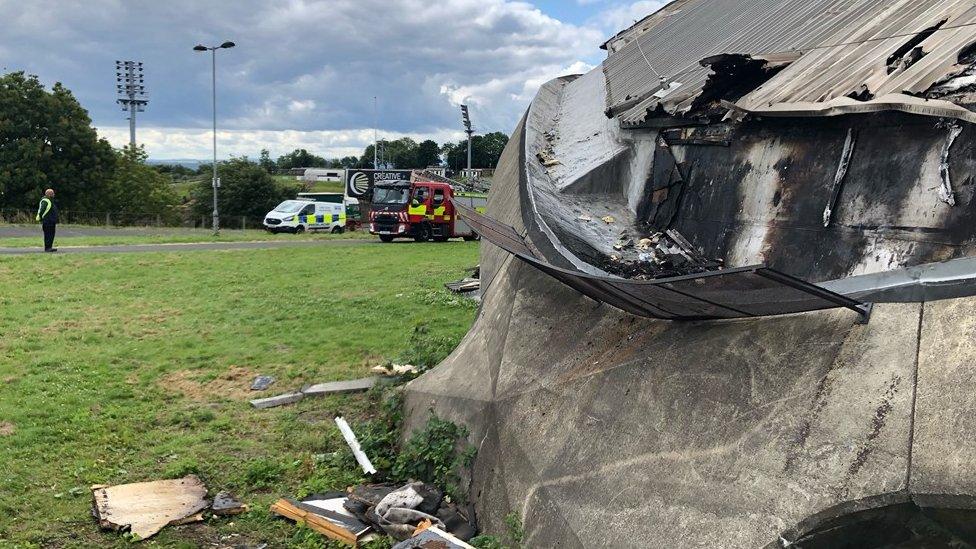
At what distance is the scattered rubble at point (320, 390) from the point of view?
25.3ft

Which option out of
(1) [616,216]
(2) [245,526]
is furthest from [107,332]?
(1) [616,216]

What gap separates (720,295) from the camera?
363 cm

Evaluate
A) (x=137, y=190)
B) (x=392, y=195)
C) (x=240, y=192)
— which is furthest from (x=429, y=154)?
(x=392, y=195)

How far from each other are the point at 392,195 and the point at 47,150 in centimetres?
2462

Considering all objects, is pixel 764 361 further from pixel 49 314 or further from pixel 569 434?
pixel 49 314

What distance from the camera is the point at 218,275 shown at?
1525 cm

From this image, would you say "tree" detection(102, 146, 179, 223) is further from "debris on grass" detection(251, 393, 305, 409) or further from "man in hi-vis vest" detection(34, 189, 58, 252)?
"debris on grass" detection(251, 393, 305, 409)

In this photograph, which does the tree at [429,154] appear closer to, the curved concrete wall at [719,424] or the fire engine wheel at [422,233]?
the fire engine wheel at [422,233]

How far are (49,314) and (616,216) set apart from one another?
30.0 ft

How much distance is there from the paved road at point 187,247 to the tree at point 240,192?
102 feet

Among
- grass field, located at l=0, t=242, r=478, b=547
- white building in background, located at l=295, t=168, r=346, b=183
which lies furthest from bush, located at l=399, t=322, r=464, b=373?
white building in background, located at l=295, t=168, r=346, b=183

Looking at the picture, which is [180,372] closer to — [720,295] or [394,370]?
[394,370]

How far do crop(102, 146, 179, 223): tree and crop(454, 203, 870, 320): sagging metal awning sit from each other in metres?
45.1

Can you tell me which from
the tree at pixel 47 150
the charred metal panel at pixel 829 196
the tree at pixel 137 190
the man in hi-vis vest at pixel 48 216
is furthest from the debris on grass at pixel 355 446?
the tree at pixel 137 190
